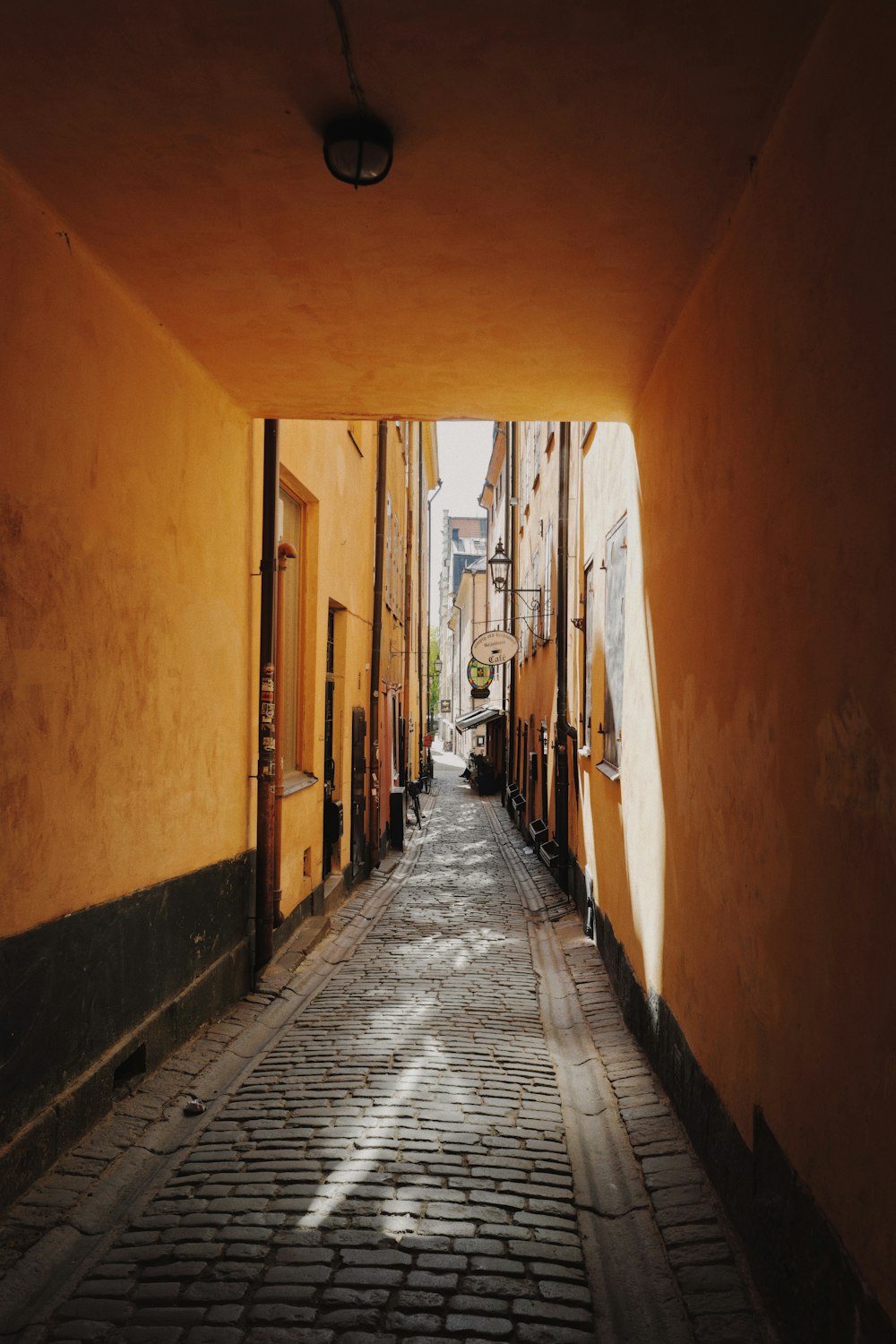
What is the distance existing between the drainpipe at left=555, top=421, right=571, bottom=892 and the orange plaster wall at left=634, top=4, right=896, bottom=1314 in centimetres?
661

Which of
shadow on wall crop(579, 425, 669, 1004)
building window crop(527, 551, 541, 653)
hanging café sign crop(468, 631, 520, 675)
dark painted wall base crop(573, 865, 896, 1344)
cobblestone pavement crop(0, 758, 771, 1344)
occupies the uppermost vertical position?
building window crop(527, 551, 541, 653)

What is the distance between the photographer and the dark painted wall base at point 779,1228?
2.29 meters

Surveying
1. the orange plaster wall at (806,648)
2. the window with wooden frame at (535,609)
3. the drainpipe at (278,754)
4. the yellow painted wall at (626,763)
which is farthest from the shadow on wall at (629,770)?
the window with wooden frame at (535,609)

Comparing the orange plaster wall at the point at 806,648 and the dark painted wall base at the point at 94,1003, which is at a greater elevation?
the orange plaster wall at the point at 806,648

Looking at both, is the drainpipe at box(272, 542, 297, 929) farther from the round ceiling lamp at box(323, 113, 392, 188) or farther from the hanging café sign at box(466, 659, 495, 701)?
the hanging café sign at box(466, 659, 495, 701)

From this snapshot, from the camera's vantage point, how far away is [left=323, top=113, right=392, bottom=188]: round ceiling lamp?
10.6 ft

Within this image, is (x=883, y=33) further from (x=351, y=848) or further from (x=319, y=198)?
(x=351, y=848)

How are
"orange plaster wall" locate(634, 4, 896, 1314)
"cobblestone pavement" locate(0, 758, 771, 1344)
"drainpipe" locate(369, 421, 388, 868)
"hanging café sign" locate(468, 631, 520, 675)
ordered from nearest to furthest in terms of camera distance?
1. "orange plaster wall" locate(634, 4, 896, 1314)
2. "cobblestone pavement" locate(0, 758, 771, 1344)
3. "drainpipe" locate(369, 421, 388, 868)
4. "hanging café sign" locate(468, 631, 520, 675)

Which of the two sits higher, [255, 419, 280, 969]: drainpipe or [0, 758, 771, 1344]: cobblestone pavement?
[255, 419, 280, 969]: drainpipe

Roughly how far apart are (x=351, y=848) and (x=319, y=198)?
858 cm

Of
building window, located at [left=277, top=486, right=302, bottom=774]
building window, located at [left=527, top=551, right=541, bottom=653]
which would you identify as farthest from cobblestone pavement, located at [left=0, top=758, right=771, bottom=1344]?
building window, located at [left=527, top=551, right=541, bottom=653]

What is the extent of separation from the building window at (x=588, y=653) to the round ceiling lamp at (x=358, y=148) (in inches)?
252

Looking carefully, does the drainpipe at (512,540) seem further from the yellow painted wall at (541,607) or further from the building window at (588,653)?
the building window at (588,653)

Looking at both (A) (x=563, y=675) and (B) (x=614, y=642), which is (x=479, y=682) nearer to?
(A) (x=563, y=675)
